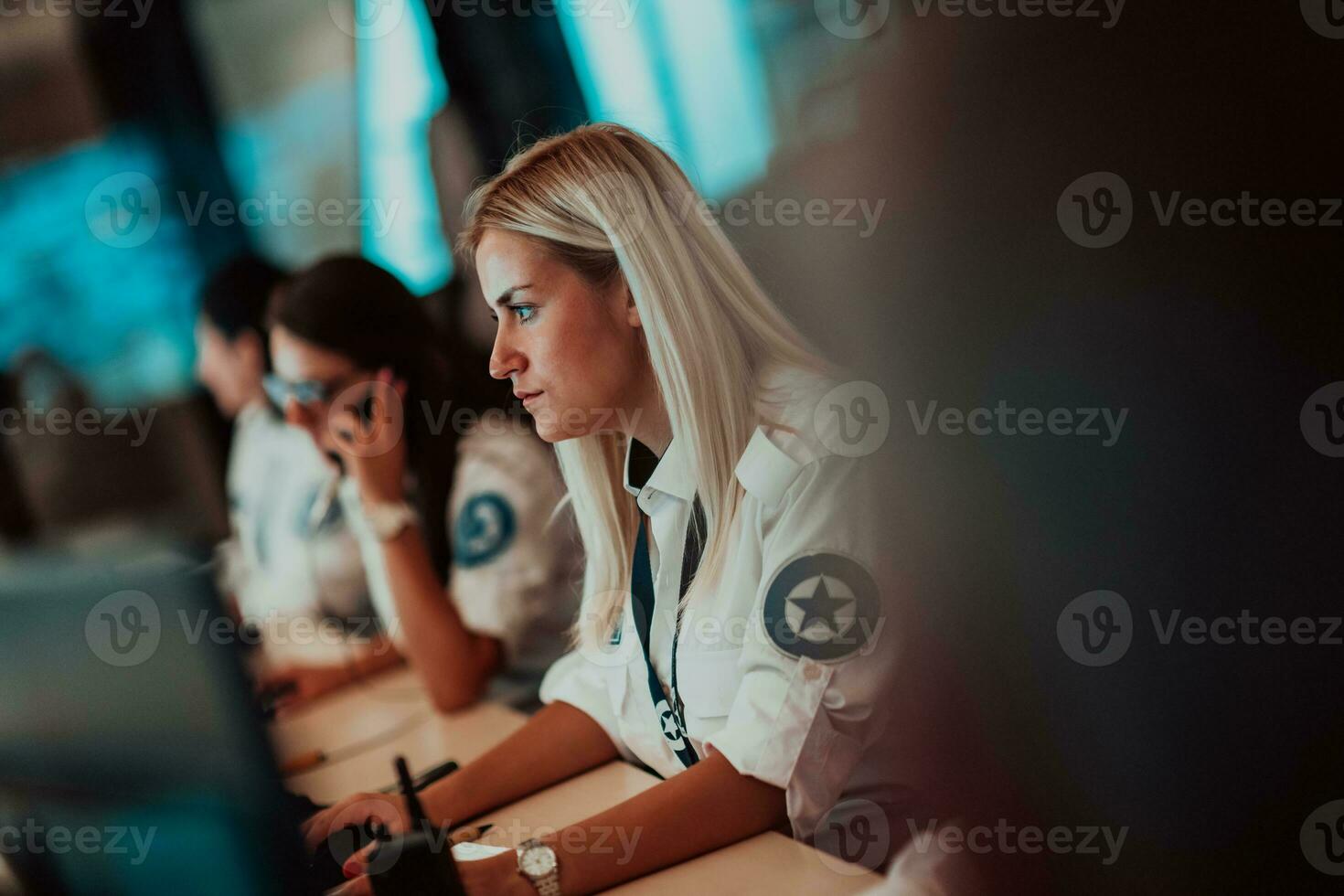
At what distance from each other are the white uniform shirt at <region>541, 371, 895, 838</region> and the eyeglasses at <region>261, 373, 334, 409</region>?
777 mm

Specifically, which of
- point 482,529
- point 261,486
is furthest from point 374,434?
point 261,486

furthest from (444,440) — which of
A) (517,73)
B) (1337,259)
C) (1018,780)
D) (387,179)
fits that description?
(1337,259)

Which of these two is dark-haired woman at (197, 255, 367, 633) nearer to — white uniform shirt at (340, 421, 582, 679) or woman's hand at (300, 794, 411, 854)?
white uniform shirt at (340, 421, 582, 679)

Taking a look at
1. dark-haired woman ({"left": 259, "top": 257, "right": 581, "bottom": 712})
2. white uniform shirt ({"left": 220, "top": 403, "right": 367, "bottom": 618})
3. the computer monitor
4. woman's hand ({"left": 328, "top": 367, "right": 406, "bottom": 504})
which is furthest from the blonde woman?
white uniform shirt ({"left": 220, "top": 403, "right": 367, "bottom": 618})

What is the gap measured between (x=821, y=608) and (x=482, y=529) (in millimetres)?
687

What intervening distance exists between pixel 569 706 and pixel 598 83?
759mm

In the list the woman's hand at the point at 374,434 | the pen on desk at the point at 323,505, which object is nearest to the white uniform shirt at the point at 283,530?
the pen on desk at the point at 323,505

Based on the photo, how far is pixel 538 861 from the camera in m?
1.07

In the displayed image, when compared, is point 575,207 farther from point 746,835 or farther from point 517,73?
point 746,835

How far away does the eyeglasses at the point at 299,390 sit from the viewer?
171 cm

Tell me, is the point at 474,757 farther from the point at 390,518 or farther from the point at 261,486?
the point at 261,486

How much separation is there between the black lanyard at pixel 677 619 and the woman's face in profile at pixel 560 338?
0.14 metres

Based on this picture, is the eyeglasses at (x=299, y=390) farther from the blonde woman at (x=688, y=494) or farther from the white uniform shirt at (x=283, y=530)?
the blonde woman at (x=688, y=494)

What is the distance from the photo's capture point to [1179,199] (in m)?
1.10
